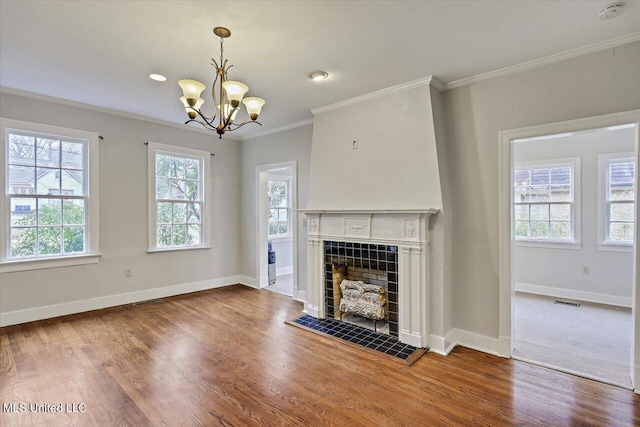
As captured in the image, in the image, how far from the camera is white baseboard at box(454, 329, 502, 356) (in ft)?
10.00

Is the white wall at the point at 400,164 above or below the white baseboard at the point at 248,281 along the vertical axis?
above

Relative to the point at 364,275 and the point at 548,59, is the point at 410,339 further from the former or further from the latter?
the point at 548,59

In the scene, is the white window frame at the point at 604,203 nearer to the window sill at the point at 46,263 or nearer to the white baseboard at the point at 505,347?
the white baseboard at the point at 505,347

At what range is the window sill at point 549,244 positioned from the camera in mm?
4904

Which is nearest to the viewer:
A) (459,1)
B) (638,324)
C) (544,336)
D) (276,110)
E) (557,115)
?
(459,1)

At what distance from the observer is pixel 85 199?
167 inches

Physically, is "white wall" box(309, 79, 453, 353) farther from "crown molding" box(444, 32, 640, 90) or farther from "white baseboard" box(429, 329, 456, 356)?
"crown molding" box(444, 32, 640, 90)

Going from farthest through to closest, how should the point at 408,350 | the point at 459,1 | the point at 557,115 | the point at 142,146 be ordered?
the point at 142,146 → the point at 408,350 → the point at 557,115 → the point at 459,1

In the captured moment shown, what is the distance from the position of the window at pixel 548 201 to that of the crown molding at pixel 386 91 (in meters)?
2.77

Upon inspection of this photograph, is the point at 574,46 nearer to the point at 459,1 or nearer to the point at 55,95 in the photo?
the point at 459,1

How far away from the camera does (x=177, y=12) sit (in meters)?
2.15

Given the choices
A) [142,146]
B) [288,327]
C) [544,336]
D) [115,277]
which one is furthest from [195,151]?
[544,336]

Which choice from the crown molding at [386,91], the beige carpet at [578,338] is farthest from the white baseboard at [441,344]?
the crown molding at [386,91]

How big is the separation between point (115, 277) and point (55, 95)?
8.00ft
